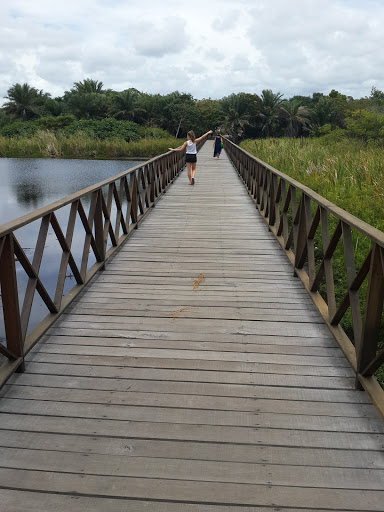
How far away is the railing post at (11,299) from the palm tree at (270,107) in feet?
174

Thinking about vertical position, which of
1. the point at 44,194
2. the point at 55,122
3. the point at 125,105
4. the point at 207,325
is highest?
the point at 125,105

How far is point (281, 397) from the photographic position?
2734 mm

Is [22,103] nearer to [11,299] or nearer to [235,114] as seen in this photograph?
[235,114]

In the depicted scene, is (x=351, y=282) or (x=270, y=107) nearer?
(x=351, y=282)

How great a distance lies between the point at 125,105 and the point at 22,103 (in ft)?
37.3

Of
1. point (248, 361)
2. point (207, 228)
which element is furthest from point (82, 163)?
point (248, 361)

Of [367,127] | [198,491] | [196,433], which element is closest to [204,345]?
[196,433]

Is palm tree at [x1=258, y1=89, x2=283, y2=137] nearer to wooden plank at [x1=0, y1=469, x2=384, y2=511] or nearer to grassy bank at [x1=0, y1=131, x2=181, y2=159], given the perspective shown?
grassy bank at [x1=0, y1=131, x2=181, y2=159]

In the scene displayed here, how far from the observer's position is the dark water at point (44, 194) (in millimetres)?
8906

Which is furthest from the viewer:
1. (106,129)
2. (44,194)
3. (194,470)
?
(106,129)

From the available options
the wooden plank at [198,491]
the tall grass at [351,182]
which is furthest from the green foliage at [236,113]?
the wooden plank at [198,491]

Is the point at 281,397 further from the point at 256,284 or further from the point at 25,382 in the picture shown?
the point at 256,284

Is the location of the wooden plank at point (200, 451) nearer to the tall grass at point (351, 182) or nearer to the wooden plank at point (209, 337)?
the wooden plank at point (209, 337)

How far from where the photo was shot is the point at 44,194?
18.1 metres
